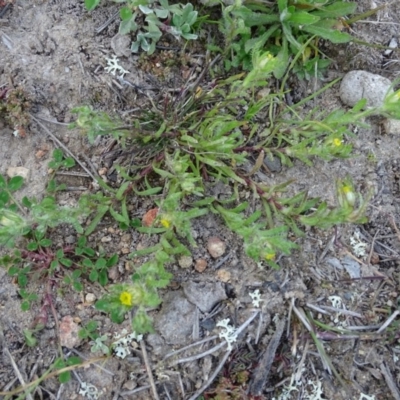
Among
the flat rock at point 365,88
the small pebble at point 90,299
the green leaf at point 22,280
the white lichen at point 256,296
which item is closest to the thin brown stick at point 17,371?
the green leaf at point 22,280

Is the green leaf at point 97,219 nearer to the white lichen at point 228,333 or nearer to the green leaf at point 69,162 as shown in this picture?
the green leaf at point 69,162

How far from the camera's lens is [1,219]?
A: 2490 millimetres

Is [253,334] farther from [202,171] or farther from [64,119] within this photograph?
[64,119]

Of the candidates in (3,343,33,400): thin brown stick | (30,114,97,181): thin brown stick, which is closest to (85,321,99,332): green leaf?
(3,343,33,400): thin brown stick

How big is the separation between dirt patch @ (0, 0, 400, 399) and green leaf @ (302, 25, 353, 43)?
17 cm

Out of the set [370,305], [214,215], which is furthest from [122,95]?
[370,305]

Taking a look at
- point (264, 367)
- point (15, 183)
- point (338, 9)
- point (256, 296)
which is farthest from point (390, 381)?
point (15, 183)

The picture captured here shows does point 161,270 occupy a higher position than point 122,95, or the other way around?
point 122,95

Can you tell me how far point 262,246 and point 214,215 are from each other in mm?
482

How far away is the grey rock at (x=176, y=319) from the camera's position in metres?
2.65

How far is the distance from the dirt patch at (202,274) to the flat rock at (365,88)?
0.33ft

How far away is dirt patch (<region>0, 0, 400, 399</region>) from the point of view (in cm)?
263

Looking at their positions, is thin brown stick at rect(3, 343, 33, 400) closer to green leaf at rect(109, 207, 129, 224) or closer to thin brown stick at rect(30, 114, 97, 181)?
green leaf at rect(109, 207, 129, 224)

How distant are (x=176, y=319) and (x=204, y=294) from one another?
185 mm
